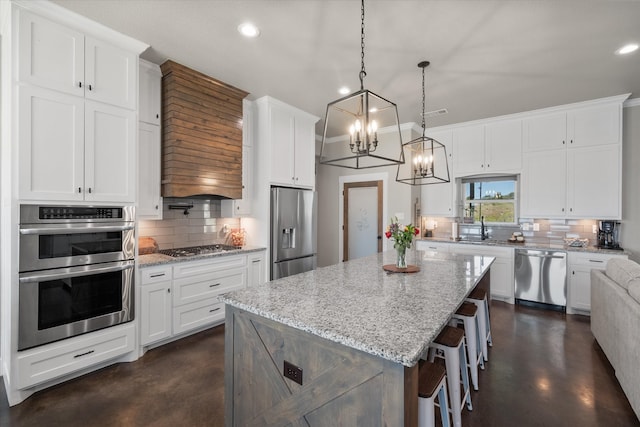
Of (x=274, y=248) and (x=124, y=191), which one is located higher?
(x=124, y=191)

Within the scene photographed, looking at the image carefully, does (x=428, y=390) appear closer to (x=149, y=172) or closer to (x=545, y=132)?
(x=149, y=172)

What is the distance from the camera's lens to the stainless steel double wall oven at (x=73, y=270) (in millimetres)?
2102

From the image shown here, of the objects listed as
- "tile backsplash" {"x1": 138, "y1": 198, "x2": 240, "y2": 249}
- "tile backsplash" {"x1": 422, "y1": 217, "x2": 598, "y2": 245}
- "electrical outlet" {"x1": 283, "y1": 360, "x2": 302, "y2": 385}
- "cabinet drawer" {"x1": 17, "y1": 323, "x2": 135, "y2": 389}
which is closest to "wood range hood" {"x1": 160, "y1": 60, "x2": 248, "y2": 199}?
"tile backsplash" {"x1": 138, "y1": 198, "x2": 240, "y2": 249}

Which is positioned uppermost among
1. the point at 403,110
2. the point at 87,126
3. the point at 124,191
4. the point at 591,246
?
the point at 403,110

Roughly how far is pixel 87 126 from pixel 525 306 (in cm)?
559

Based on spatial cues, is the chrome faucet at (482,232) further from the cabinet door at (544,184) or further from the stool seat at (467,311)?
the stool seat at (467,311)

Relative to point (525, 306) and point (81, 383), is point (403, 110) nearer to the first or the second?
point (525, 306)

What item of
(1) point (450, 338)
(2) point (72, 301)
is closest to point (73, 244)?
(2) point (72, 301)

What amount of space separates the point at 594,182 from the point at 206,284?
17.1ft

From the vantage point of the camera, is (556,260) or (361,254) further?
(361,254)

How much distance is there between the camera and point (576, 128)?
13.6ft

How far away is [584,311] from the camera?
3.89m

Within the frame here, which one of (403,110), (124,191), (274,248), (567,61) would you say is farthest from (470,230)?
(124,191)

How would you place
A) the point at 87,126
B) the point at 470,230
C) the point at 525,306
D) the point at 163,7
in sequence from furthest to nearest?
1. the point at 470,230
2. the point at 525,306
3. the point at 87,126
4. the point at 163,7
